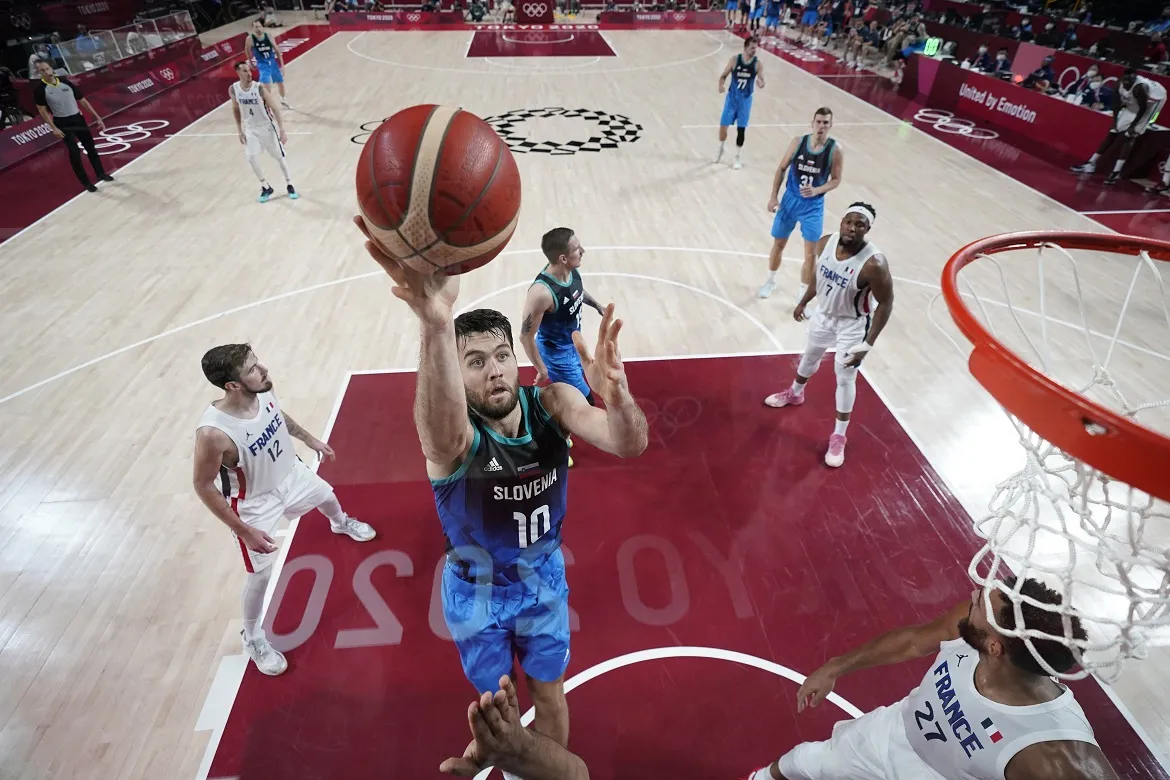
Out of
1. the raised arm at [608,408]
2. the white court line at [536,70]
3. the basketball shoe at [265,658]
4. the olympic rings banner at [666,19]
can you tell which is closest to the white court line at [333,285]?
the basketball shoe at [265,658]

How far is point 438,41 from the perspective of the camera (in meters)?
20.0

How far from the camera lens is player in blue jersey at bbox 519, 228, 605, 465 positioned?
404cm

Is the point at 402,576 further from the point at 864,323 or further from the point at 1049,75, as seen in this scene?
the point at 1049,75

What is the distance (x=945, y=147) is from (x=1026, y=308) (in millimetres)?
6231

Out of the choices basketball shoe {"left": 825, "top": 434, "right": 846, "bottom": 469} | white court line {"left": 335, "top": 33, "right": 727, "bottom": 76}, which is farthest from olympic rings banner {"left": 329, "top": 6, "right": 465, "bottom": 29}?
basketball shoe {"left": 825, "top": 434, "right": 846, "bottom": 469}

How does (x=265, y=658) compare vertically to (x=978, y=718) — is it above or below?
below

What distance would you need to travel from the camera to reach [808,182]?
6.20 m

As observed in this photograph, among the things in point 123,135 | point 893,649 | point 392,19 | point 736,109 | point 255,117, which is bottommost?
point 123,135

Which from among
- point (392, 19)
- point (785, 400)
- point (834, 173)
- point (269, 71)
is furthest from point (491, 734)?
point (392, 19)

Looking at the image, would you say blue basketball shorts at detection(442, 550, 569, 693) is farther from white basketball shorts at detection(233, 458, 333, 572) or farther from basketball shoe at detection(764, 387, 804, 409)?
basketball shoe at detection(764, 387, 804, 409)

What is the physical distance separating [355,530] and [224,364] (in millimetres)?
1562

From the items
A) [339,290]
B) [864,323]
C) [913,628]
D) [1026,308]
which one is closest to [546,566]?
[913,628]

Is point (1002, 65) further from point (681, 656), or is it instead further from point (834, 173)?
point (681, 656)

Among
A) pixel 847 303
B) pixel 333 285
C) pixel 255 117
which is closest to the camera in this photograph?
pixel 847 303
